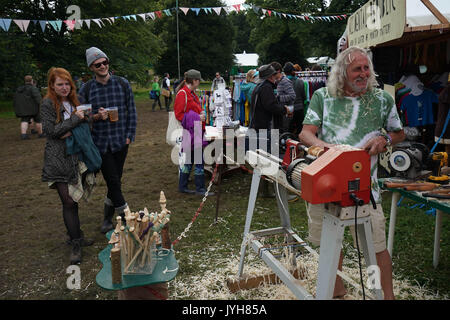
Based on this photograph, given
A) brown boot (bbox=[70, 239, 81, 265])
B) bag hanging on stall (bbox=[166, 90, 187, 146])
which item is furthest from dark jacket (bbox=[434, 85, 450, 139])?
brown boot (bbox=[70, 239, 81, 265])

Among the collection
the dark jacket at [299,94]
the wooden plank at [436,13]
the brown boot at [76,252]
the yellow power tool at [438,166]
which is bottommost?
the brown boot at [76,252]

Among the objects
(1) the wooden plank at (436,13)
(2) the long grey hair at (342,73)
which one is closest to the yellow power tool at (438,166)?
(2) the long grey hair at (342,73)

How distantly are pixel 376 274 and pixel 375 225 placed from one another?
14.5 inches

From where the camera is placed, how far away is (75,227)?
11.0 feet

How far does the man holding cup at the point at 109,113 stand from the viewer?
3426 millimetres

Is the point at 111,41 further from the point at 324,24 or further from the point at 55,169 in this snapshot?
the point at 55,169

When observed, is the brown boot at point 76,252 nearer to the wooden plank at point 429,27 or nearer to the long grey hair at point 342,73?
the long grey hair at point 342,73

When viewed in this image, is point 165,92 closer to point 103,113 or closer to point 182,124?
point 182,124

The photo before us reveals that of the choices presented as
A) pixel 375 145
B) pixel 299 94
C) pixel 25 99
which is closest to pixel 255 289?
pixel 375 145

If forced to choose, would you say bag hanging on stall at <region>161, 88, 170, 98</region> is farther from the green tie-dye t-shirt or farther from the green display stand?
the green tie-dye t-shirt

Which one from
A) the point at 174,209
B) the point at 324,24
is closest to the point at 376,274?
the point at 174,209

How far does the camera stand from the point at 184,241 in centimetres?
377

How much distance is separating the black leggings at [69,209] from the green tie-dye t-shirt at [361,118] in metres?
2.38

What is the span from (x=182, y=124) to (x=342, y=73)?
10.2ft
